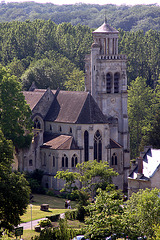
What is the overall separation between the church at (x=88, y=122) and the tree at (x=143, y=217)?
30.4m

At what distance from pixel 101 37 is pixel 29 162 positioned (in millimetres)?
21586

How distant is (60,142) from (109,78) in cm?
1368

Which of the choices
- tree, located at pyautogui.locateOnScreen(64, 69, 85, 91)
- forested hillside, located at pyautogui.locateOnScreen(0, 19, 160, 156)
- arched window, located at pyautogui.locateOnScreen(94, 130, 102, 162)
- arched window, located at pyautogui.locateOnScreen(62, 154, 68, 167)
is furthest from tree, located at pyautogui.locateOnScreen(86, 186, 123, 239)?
tree, located at pyautogui.locateOnScreen(64, 69, 85, 91)

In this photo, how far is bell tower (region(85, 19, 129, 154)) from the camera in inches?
4003

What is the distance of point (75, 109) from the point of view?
9688cm

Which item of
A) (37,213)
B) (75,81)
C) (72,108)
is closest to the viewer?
(37,213)

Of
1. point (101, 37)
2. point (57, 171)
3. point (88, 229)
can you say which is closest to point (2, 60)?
point (101, 37)

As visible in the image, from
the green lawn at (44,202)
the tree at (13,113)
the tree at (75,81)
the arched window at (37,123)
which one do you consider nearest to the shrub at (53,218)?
the green lawn at (44,202)

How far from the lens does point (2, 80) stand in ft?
298

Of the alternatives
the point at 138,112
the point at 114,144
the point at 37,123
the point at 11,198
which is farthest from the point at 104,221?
the point at 138,112

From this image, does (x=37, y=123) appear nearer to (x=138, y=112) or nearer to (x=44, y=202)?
(x=44, y=202)

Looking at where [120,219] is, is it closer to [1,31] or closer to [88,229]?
[88,229]

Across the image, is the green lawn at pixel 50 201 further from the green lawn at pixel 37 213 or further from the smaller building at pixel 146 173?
the smaller building at pixel 146 173

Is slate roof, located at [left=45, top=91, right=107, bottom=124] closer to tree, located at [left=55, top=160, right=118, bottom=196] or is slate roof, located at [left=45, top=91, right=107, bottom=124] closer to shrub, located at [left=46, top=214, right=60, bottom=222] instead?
tree, located at [left=55, top=160, right=118, bottom=196]
